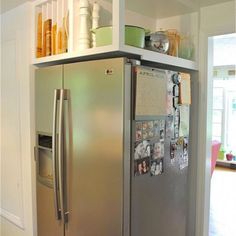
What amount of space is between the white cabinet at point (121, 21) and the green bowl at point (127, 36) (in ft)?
0.13

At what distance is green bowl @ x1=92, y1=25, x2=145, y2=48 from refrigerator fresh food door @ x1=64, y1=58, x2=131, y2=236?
0.42ft

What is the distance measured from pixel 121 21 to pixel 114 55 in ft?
0.61

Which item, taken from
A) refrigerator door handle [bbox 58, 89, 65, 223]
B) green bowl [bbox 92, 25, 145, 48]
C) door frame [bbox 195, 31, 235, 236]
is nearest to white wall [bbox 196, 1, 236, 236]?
door frame [bbox 195, 31, 235, 236]

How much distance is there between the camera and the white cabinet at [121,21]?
1306mm

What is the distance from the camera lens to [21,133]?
1941 mm

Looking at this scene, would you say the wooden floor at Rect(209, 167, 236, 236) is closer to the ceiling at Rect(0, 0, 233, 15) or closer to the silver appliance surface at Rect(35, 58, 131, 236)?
the silver appliance surface at Rect(35, 58, 131, 236)

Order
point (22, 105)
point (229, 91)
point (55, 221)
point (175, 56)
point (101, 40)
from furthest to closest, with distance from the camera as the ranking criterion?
1. point (229, 91)
2. point (22, 105)
3. point (175, 56)
4. point (55, 221)
5. point (101, 40)

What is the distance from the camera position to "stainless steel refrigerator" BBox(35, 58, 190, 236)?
1.29 meters

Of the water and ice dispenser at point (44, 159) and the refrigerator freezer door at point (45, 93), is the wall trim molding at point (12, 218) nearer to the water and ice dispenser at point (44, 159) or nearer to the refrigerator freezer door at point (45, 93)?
the water and ice dispenser at point (44, 159)

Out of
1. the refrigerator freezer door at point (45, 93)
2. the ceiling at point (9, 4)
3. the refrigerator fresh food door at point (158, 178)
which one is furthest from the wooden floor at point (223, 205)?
the ceiling at point (9, 4)

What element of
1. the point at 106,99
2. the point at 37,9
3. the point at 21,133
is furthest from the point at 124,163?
the point at 37,9

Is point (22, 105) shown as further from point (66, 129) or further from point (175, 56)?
point (175, 56)

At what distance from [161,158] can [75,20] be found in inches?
38.2

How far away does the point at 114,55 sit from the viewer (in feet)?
4.60
